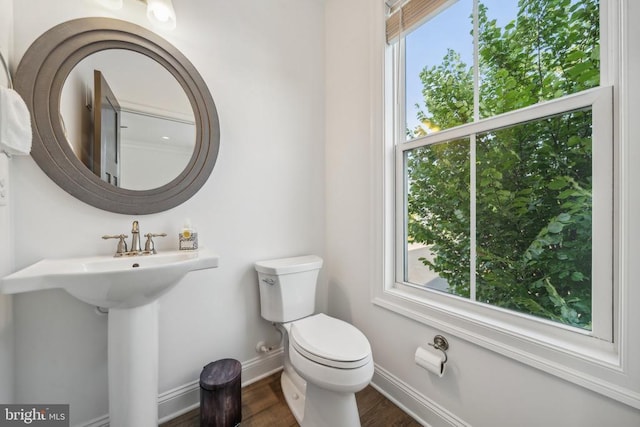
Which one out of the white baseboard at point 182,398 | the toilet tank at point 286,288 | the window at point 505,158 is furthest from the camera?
the toilet tank at point 286,288

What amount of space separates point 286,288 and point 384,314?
0.59 m

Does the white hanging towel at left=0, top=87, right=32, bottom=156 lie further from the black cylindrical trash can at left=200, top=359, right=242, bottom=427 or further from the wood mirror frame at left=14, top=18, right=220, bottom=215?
the black cylindrical trash can at left=200, top=359, right=242, bottom=427

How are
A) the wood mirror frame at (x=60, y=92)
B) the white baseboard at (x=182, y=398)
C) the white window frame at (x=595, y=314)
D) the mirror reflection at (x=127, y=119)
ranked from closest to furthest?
the white window frame at (x=595, y=314) → the wood mirror frame at (x=60, y=92) → the mirror reflection at (x=127, y=119) → the white baseboard at (x=182, y=398)

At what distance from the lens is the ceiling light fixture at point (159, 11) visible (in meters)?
1.08

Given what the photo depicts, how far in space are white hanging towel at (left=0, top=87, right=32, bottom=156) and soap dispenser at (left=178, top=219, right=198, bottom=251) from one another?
59cm

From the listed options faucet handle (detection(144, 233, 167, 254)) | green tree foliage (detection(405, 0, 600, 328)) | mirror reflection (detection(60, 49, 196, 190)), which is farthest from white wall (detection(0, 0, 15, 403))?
green tree foliage (detection(405, 0, 600, 328))

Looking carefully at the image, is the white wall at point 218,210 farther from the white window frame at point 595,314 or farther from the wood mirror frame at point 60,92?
the white window frame at point 595,314

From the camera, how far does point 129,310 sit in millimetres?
916

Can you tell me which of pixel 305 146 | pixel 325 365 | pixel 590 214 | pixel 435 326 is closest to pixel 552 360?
pixel 435 326

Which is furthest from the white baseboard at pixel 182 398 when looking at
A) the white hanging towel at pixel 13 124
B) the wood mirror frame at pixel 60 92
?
the white hanging towel at pixel 13 124

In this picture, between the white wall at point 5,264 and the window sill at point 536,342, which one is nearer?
the window sill at point 536,342

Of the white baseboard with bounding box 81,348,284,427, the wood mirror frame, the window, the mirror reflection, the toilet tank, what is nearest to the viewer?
the window

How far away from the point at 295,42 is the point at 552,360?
2.15 m

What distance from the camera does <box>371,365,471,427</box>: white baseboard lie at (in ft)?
3.62
